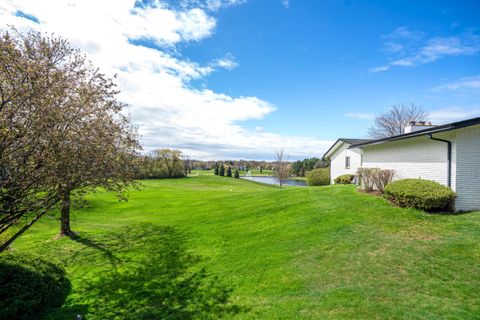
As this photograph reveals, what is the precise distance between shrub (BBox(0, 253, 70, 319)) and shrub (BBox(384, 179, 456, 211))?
1125 centimetres

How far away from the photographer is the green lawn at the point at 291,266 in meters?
4.86

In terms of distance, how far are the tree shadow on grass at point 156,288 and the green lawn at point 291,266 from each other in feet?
0.10

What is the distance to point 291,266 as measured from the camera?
659 centimetres

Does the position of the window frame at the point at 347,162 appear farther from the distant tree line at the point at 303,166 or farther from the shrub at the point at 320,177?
the distant tree line at the point at 303,166

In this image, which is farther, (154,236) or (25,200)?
(154,236)

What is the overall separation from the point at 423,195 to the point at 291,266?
5.68 metres

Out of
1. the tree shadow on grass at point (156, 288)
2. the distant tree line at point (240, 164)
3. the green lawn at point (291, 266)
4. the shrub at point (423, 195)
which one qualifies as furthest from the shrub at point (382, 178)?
the distant tree line at point (240, 164)

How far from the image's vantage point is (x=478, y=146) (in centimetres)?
859

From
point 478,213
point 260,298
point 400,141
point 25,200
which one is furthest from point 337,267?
point 400,141

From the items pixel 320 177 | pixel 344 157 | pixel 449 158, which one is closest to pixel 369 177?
pixel 449 158

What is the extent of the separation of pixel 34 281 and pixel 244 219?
8.03 metres

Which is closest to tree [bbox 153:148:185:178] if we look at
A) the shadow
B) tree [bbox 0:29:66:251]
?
the shadow

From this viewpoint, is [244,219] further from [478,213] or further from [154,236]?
[478,213]

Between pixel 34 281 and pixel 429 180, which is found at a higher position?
pixel 429 180
